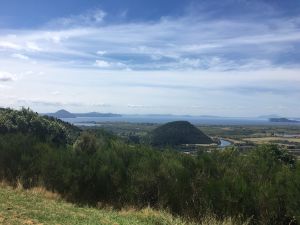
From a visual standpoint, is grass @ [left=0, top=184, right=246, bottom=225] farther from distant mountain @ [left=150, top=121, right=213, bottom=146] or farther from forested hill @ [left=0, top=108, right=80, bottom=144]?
distant mountain @ [left=150, top=121, right=213, bottom=146]

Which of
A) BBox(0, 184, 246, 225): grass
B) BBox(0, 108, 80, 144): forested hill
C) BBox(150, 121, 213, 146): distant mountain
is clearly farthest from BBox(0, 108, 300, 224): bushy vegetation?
BBox(150, 121, 213, 146): distant mountain

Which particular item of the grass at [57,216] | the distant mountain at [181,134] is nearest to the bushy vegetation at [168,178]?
the grass at [57,216]

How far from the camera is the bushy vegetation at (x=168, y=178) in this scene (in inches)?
552

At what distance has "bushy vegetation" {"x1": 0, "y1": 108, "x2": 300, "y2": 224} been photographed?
46.0 ft

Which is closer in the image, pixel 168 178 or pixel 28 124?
pixel 168 178

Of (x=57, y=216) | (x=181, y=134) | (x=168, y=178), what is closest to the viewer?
(x=57, y=216)

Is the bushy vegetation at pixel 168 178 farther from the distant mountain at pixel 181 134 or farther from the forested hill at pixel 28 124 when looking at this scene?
the distant mountain at pixel 181 134

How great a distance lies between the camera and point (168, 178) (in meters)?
16.6

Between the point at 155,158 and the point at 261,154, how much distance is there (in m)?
4.64

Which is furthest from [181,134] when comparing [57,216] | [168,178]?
[57,216]

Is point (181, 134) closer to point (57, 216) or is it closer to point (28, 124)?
point (28, 124)

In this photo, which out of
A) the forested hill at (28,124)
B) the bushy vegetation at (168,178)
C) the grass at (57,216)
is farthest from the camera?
the forested hill at (28,124)

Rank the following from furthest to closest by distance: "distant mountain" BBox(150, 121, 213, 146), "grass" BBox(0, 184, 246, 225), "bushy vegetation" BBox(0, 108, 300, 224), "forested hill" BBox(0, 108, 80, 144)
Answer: "distant mountain" BBox(150, 121, 213, 146), "forested hill" BBox(0, 108, 80, 144), "bushy vegetation" BBox(0, 108, 300, 224), "grass" BBox(0, 184, 246, 225)

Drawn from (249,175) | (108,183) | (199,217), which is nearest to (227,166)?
(249,175)
